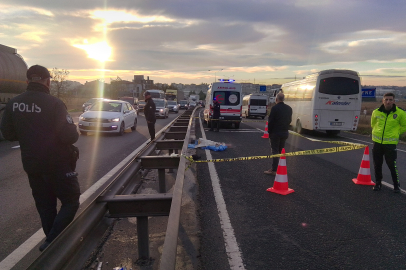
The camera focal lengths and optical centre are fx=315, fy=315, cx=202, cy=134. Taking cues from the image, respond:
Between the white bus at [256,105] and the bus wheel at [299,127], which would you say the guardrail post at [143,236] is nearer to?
the bus wheel at [299,127]

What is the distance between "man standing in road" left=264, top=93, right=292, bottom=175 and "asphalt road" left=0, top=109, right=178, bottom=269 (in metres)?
4.14

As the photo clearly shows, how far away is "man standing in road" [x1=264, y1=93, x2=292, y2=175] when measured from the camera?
24.7 feet

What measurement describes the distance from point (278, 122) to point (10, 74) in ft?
35.3

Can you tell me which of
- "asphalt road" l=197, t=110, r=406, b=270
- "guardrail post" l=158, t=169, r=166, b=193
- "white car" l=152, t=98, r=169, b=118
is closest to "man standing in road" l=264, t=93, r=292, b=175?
"asphalt road" l=197, t=110, r=406, b=270

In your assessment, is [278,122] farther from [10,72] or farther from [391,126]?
[10,72]

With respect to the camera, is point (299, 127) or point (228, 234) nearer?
point (228, 234)

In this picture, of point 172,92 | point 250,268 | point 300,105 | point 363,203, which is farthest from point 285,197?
point 172,92

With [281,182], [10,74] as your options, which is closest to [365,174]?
[281,182]

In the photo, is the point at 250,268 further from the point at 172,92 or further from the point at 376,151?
the point at 172,92

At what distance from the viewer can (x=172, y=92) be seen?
219 feet

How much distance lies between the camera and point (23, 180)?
6.73 m

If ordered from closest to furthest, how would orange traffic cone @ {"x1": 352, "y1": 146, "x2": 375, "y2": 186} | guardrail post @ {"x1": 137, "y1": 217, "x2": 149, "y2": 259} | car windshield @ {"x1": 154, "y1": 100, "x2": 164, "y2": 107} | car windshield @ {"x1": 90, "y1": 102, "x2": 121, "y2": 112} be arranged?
1. guardrail post @ {"x1": 137, "y1": 217, "x2": 149, "y2": 259}
2. orange traffic cone @ {"x1": 352, "y1": 146, "x2": 375, "y2": 186}
3. car windshield @ {"x1": 90, "y1": 102, "x2": 121, "y2": 112}
4. car windshield @ {"x1": 154, "y1": 100, "x2": 164, "y2": 107}

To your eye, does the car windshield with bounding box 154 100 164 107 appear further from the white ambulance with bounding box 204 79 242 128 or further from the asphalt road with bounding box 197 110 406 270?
the asphalt road with bounding box 197 110 406 270

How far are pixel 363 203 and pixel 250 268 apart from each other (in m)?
3.30
